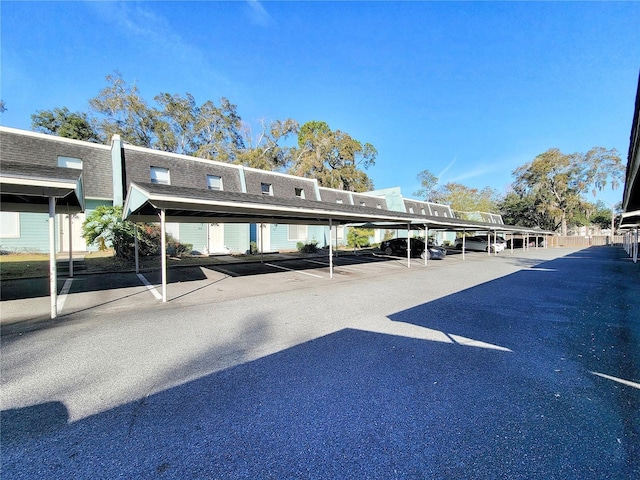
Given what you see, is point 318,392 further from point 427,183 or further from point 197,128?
point 427,183

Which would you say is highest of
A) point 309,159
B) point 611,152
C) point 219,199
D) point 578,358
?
point 611,152

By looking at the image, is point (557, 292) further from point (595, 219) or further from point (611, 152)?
point (595, 219)

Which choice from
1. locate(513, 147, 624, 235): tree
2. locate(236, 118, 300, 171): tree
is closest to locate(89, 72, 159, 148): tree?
locate(236, 118, 300, 171): tree

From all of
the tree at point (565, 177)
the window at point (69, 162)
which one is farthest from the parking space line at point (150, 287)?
the tree at point (565, 177)

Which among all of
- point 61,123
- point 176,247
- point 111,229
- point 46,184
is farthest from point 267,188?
point 61,123

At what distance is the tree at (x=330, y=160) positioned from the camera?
95.1 feet

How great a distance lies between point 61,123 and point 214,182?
21.4 metres

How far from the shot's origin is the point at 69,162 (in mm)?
13117

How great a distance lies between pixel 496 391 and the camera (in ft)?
9.37

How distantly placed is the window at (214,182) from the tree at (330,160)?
12.4 meters

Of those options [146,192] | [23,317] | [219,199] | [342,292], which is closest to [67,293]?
[23,317]

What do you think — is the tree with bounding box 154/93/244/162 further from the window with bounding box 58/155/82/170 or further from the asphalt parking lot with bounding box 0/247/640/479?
the asphalt parking lot with bounding box 0/247/640/479

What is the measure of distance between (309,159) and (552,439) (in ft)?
91.2

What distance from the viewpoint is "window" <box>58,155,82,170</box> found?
42.3ft
